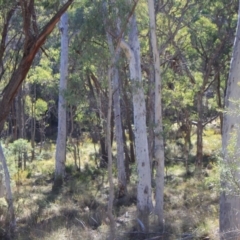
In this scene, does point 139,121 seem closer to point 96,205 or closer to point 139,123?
Answer: point 139,123

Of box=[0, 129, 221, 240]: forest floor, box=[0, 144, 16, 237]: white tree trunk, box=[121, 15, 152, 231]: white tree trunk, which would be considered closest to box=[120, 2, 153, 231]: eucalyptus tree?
box=[121, 15, 152, 231]: white tree trunk

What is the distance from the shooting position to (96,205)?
17375mm

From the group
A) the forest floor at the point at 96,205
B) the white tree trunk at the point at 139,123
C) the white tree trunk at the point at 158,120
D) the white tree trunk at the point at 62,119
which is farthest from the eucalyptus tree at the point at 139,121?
the white tree trunk at the point at 62,119

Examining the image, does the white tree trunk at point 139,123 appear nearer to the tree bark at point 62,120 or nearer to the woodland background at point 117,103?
the woodland background at point 117,103

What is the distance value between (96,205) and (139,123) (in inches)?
192

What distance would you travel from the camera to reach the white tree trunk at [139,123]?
1314 cm

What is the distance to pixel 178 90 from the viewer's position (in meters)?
20.5

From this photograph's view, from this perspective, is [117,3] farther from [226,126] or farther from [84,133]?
[84,133]

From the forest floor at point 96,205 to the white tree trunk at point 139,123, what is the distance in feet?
1.84

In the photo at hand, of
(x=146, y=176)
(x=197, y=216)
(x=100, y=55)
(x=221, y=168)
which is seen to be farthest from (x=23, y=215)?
(x=221, y=168)

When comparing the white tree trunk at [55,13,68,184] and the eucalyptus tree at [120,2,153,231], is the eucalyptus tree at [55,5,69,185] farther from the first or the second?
the eucalyptus tree at [120,2,153,231]

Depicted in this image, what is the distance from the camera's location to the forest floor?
11.8 m

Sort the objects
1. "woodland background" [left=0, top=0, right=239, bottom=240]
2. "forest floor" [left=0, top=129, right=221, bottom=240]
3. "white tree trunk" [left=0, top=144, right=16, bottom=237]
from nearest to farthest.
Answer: "woodland background" [left=0, top=0, right=239, bottom=240] → "forest floor" [left=0, top=129, right=221, bottom=240] → "white tree trunk" [left=0, top=144, right=16, bottom=237]

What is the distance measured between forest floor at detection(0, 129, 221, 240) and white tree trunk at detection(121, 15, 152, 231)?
56 cm
